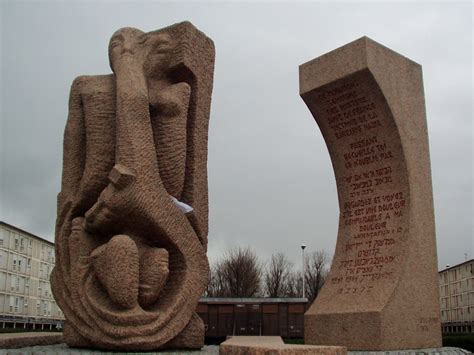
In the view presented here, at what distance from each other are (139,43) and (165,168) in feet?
5.85

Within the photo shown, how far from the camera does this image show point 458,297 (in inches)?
1877

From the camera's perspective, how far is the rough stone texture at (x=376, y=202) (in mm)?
8398

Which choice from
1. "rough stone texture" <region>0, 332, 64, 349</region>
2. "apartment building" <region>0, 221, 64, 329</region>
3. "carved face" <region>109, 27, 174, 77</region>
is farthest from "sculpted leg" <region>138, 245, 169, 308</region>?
"apartment building" <region>0, 221, 64, 329</region>

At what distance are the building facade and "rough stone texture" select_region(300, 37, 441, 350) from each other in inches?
1434

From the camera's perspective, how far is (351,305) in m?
8.66

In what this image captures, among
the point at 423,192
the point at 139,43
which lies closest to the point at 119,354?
the point at 139,43

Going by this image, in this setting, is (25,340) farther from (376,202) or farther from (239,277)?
(239,277)

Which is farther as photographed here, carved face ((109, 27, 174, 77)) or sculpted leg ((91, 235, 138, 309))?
carved face ((109, 27, 174, 77))

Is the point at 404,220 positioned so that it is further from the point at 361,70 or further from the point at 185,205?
the point at 185,205

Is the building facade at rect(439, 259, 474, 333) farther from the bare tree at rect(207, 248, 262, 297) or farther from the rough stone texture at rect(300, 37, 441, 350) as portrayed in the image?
the rough stone texture at rect(300, 37, 441, 350)

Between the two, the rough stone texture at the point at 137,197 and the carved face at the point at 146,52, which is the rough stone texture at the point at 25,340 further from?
the carved face at the point at 146,52

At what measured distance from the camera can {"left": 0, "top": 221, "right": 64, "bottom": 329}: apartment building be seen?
3775cm

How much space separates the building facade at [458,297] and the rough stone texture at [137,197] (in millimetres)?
39961

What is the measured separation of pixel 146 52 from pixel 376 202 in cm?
461
